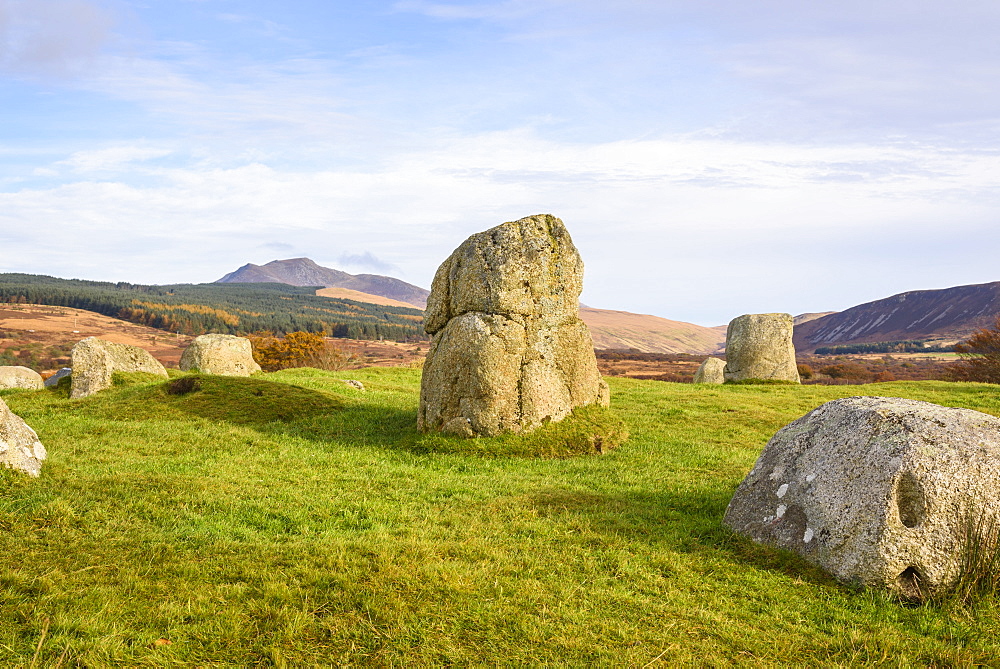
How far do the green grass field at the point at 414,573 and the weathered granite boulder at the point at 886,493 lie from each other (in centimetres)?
33

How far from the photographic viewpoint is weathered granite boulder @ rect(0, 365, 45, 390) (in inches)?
1092

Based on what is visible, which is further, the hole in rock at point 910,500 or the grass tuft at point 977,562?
the hole in rock at point 910,500

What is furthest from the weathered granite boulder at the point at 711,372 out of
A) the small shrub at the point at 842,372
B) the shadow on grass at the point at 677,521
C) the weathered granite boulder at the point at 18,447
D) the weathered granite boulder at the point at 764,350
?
the weathered granite boulder at the point at 18,447

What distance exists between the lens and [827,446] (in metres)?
7.14

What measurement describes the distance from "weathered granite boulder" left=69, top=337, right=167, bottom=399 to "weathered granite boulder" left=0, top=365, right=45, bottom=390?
28.4 feet

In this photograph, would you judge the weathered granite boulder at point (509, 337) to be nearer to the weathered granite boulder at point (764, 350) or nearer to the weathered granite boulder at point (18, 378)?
the weathered granite boulder at point (764, 350)

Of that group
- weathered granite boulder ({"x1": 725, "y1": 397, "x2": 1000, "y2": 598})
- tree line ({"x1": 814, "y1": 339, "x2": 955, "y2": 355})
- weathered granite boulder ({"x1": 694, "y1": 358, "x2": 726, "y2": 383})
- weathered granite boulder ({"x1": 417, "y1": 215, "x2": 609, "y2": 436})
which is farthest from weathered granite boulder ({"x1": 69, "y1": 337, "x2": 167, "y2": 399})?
tree line ({"x1": 814, "y1": 339, "x2": 955, "y2": 355})

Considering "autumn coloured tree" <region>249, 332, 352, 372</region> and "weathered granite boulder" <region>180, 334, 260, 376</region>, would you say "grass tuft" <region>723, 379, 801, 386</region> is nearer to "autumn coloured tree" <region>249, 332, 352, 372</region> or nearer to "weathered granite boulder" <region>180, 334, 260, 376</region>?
"weathered granite boulder" <region>180, 334, 260, 376</region>

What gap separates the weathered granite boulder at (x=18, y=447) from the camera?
9070 millimetres

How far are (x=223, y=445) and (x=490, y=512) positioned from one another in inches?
291

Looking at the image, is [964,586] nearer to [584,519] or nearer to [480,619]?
[584,519]

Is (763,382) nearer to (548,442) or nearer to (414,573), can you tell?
(548,442)

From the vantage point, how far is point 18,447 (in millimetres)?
9391

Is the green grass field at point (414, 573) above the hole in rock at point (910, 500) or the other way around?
the other way around
